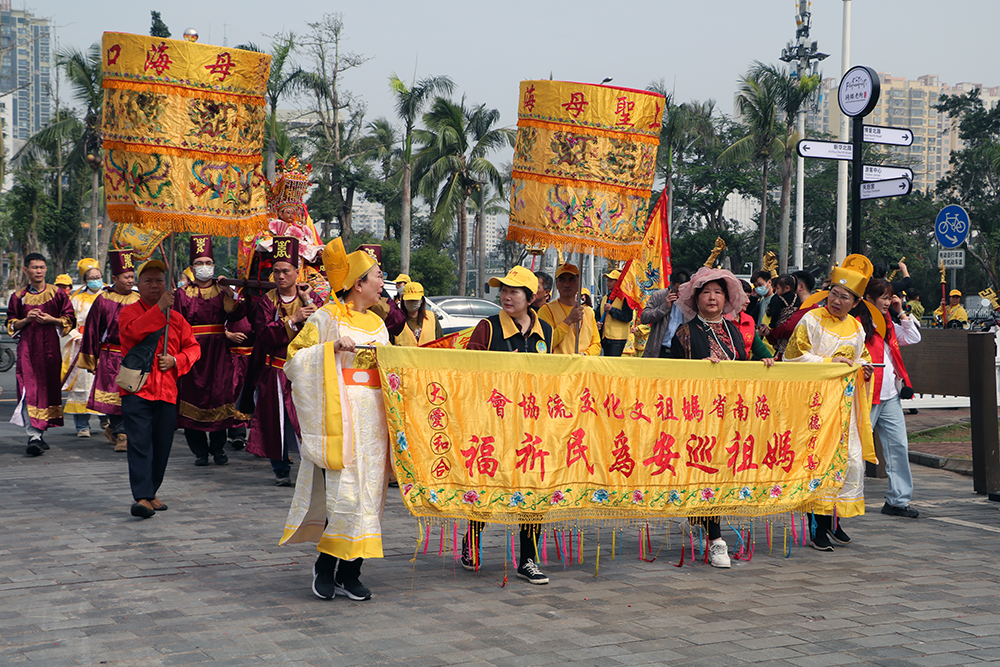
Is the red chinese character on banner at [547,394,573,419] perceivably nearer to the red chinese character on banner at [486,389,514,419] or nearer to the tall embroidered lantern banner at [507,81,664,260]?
the red chinese character on banner at [486,389,514,419]

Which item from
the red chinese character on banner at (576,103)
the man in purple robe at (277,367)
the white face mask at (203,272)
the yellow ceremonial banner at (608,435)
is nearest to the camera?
the yellow ceremonial banner at (608,435)

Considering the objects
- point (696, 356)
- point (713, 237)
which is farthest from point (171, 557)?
point (713, 237)

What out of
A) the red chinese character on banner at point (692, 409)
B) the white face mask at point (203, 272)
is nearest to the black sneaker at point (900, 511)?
the red chinese character on banner at point (692, 409)

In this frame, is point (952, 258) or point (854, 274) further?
point (952, 258)

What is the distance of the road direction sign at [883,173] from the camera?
31.0 ft

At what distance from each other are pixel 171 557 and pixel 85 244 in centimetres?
4522

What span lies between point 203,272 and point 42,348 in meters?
2.35

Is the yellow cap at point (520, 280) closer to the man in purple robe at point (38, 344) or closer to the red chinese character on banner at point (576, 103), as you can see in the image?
the red chinese character on banner at point (576, 103)

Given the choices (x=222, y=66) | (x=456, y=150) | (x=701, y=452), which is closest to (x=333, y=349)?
(x=701, y=452)

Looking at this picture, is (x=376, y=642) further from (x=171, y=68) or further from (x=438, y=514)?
(x=171, y=68)

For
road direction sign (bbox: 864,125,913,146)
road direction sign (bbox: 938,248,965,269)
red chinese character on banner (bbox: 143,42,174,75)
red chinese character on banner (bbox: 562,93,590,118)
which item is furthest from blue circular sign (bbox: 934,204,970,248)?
red chinese character on banner (bbox: 143,42,174,75)

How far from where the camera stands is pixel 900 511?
7398 mm

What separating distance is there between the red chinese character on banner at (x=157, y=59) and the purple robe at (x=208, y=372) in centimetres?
266

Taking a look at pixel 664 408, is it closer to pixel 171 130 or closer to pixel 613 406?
pixel 613 406
